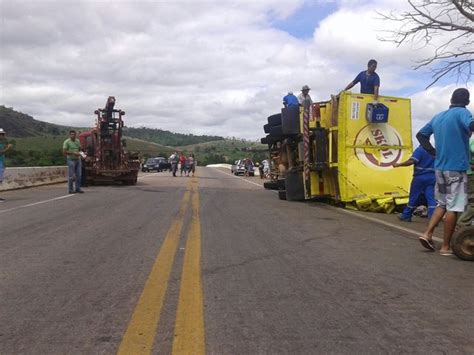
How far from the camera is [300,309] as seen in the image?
14.7 feet

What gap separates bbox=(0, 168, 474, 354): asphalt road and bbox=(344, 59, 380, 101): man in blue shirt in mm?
4390

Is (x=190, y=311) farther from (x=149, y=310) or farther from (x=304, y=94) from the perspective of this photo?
(x=304, y=94)

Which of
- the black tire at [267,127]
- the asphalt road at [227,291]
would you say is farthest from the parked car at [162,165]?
the asphalt road at [227,291]

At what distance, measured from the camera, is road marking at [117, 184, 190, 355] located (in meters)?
3.68

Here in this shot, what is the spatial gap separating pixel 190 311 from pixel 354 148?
8.68 meters

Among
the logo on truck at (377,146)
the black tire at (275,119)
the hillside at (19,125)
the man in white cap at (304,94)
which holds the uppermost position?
the hillside at (19,125)

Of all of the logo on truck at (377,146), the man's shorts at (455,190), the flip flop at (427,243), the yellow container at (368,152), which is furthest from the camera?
the logo on truck at (377,146)

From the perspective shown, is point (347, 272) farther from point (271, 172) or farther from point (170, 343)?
point (271, 172)

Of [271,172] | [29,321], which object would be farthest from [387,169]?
[29,321]

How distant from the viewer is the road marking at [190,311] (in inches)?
145

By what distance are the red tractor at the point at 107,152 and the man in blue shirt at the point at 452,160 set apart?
1622 centimetres

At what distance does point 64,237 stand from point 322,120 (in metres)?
7.48

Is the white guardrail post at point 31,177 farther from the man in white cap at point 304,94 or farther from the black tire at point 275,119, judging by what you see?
the man in white cap at point 304,94

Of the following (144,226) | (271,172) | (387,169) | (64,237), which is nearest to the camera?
(64,237)
